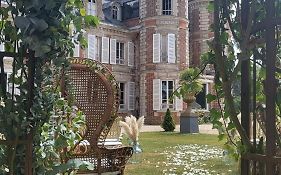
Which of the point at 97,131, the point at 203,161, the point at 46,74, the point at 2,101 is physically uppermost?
the point at 46,74

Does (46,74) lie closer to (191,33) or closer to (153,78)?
(153,78)

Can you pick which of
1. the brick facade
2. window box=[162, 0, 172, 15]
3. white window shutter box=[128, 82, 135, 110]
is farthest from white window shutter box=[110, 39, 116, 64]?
window box=[162, 0, 172, 15]

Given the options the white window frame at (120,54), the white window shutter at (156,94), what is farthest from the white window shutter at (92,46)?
the white window shutter at (156,94)

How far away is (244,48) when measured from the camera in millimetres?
1738

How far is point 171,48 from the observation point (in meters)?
26.2

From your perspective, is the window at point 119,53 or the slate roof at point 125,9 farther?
the slate roof at point 125,9

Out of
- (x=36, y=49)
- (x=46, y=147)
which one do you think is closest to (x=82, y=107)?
(x=46, y=147)

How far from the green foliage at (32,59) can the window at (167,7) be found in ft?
80.5

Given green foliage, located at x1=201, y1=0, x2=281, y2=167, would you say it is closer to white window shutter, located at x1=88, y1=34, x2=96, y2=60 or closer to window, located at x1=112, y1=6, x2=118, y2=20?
white window shutter, located at x1=88, y1=34, x2=96, y2=60

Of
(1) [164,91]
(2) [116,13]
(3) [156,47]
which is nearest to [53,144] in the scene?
(1) [164,91]

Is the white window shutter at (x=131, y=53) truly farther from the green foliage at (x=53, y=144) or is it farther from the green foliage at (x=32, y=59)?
the green foliage at (x=32, y=59)

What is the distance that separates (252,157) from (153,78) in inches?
956

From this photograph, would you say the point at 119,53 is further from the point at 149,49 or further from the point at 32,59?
the point at 32,59

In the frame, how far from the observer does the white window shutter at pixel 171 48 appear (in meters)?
26.1
